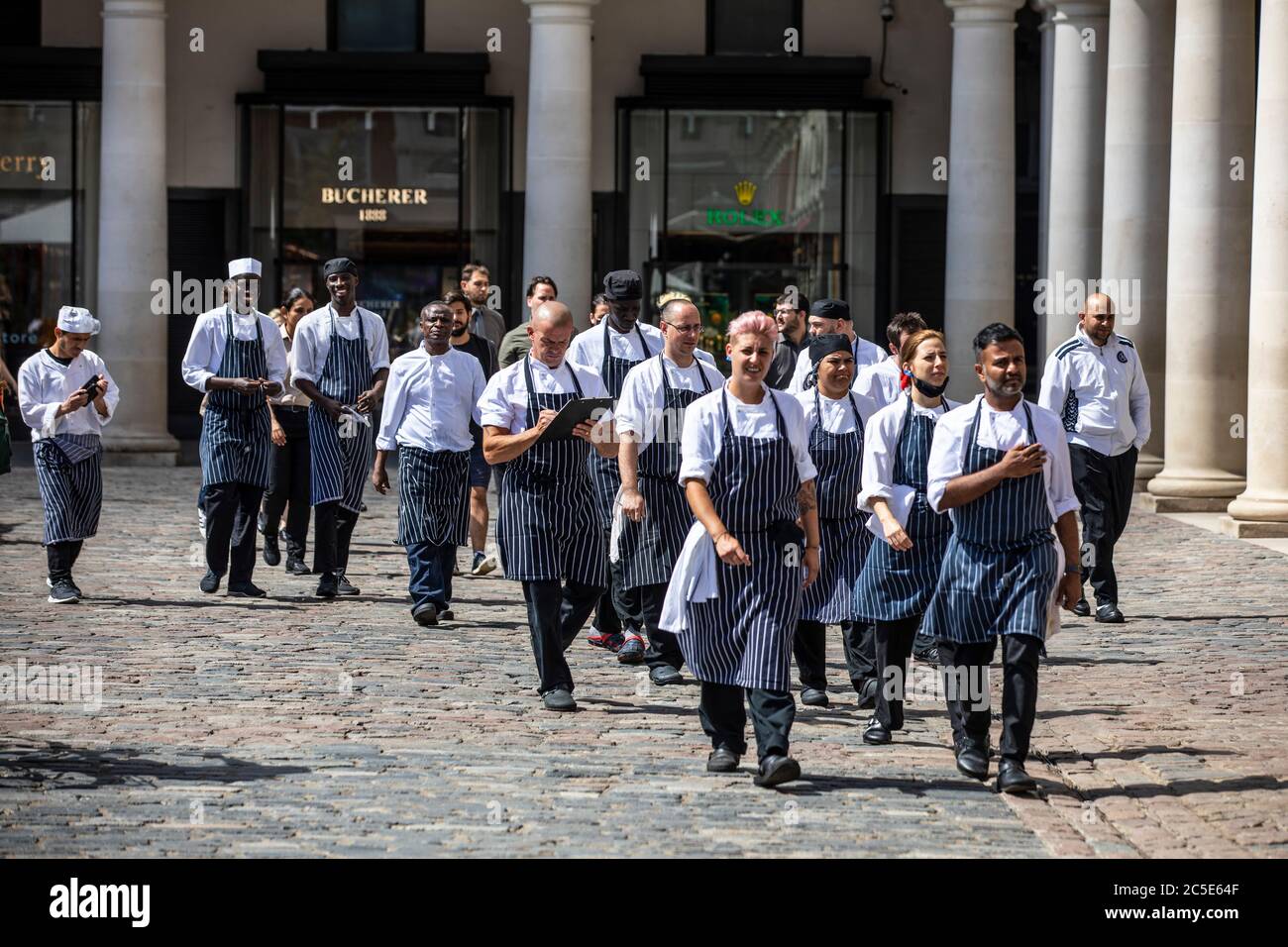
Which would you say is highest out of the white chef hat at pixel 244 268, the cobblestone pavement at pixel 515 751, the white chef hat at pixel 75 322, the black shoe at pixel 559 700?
→ the white chef hat at pixel 244 268

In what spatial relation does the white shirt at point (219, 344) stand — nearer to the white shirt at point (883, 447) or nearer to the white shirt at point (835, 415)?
the white shirt at point (835, 415)

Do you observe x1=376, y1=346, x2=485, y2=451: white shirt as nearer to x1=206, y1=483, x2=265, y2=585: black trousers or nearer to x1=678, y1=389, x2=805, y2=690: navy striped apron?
x1=206, y1=483, x2=265, y2=585: black trousers

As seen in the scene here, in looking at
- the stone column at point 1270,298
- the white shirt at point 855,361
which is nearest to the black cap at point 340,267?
the white shirt at point 855,361

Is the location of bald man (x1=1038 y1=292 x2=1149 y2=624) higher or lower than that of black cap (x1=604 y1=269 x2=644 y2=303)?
lower

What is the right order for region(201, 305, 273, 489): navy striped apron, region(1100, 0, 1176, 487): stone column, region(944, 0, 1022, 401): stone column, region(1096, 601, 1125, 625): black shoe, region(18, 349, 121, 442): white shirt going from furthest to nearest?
region(944, 0, 1022, 401): stone column, region(1100, 0, 1176, 487): stone column, region(201, 305, 273, 489): navy striped apron, region(18, 349, 121, 442): white shirt, region(1096, 601, 1125, 625): black shoe

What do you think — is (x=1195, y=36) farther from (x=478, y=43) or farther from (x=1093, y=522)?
(x=478, y=43)

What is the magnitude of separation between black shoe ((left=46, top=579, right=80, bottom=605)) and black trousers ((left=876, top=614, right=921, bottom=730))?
601cm

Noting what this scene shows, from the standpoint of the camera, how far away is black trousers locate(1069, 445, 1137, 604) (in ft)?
42.6

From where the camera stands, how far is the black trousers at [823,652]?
988cm

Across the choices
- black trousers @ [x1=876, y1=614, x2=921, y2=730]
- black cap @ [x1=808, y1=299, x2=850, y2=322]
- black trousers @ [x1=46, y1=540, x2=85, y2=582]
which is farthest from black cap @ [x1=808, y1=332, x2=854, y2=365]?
black trousers @ [x1=46, y1=540, x2=85, y2=582]

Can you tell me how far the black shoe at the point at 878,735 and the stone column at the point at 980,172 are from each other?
15.7 metres

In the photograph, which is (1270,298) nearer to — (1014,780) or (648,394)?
(648,394)
